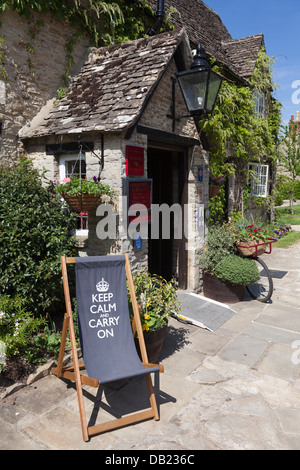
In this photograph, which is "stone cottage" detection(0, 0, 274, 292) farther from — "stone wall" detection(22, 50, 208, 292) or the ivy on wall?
the ivy on wall

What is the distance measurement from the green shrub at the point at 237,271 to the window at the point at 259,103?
274 inches

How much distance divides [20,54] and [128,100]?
222 centimetres

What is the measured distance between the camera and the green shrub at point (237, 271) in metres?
6.39

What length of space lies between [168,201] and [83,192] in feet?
8.72

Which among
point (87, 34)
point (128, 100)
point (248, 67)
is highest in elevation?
point (248, 67)

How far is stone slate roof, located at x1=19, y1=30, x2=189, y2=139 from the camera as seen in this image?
5.13m

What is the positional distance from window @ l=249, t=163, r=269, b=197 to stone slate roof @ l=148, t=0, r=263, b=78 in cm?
292

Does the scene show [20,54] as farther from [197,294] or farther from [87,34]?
[197,294]

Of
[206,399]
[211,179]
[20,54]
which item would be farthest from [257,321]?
[20,54]

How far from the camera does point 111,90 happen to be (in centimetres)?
560

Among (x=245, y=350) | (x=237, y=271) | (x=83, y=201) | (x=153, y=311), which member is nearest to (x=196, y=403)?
(x=153, y=311)

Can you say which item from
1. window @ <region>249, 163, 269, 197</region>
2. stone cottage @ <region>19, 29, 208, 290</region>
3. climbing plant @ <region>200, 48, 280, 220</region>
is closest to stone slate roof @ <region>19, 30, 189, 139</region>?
stone cottage @ <region>19, 29, 208, 290</region>

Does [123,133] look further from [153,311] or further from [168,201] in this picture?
[153,311]
